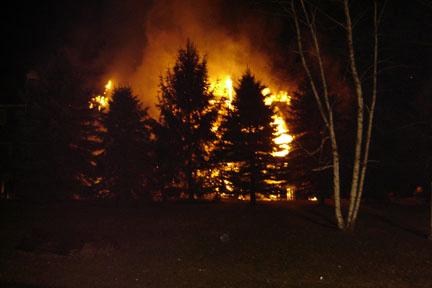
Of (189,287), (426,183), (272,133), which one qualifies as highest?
(272,133)

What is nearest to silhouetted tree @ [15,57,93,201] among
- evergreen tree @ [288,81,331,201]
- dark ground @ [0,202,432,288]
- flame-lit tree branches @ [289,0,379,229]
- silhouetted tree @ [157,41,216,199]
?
dark ground @ [0,202,432,288]

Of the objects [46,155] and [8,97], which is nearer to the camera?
[46,155]

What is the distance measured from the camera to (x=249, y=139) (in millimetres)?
21422

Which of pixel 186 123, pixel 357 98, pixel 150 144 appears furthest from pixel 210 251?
pixel 150 144

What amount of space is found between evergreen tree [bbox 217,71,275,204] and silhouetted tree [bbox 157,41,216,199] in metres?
1.39

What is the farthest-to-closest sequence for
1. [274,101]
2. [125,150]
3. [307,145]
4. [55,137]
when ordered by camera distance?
[274,101] < [125,150] < [307,145] < [55,137]

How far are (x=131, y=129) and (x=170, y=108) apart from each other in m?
2.45

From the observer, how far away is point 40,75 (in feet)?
72.3

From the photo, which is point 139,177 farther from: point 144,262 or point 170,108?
point 144,262

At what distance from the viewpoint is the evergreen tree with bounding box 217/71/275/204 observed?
2136 cm

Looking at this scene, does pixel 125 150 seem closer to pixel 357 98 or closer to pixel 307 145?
pixel 307 145

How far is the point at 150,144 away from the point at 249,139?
18.3ft

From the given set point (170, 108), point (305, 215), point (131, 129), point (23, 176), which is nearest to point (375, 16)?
point (305, 215)

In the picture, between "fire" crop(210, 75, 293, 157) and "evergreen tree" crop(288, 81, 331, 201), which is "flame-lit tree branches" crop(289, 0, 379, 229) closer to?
"evergreen tree" crop(288, 81, 331, 201)
